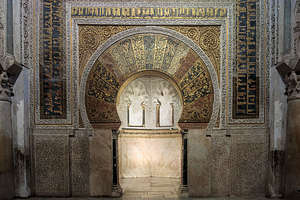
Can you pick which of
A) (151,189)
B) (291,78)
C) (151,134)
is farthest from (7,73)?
(291,78)

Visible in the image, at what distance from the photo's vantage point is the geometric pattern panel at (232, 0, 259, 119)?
15.6 ft

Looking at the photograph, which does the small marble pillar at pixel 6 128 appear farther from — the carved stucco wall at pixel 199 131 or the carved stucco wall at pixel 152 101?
the carved stucco wall at pixel 152 101

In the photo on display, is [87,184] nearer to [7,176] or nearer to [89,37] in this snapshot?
[7,176]

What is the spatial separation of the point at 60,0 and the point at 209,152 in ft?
14.1

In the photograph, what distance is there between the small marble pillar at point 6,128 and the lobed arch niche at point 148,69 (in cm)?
130

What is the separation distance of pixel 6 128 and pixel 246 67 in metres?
4.74

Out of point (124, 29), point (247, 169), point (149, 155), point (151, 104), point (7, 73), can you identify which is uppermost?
point (124, 29)

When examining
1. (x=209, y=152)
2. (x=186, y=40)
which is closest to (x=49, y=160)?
(x=209, y=152)

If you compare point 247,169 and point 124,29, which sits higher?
point 124,29

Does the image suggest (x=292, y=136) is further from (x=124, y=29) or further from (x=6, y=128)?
(x=6, y=128)

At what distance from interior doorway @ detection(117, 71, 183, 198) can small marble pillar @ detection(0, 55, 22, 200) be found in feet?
8.46

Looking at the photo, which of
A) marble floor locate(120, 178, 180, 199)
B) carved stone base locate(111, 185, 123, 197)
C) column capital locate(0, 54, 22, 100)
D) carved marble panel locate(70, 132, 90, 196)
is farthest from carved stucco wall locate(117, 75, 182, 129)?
column capital locate(0, 54, 22, 100)

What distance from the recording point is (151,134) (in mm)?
6273

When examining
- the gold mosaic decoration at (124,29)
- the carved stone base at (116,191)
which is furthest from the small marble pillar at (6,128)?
the carved stone base at (116,191)
